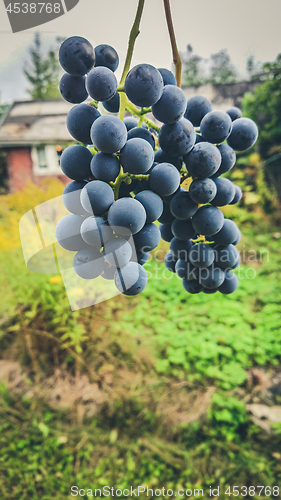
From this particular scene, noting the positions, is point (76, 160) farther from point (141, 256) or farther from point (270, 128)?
point (270, 128)

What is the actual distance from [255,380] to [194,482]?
965mm

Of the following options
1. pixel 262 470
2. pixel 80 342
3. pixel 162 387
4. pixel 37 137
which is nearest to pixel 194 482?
pixel 262 470

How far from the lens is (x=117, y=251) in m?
0.59

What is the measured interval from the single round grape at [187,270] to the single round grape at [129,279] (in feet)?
0.94

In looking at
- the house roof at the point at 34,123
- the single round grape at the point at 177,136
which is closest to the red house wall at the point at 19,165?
the house roof at the point at 34,123

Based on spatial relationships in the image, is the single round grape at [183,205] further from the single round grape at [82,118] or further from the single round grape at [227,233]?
the single round grape at [82,118]

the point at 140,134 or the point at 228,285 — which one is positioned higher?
the point at 140,134

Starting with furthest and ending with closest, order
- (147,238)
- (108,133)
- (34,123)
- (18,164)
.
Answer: (34,123) < (18,164) < (147,238) < (108,133)

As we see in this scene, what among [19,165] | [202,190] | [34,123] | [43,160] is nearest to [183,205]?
[202,190]

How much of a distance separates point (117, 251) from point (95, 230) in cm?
6

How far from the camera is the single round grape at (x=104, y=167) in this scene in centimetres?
57

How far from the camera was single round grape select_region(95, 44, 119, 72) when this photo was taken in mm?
669

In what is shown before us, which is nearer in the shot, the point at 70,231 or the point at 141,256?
the point at 70,231

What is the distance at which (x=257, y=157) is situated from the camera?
6.38m
